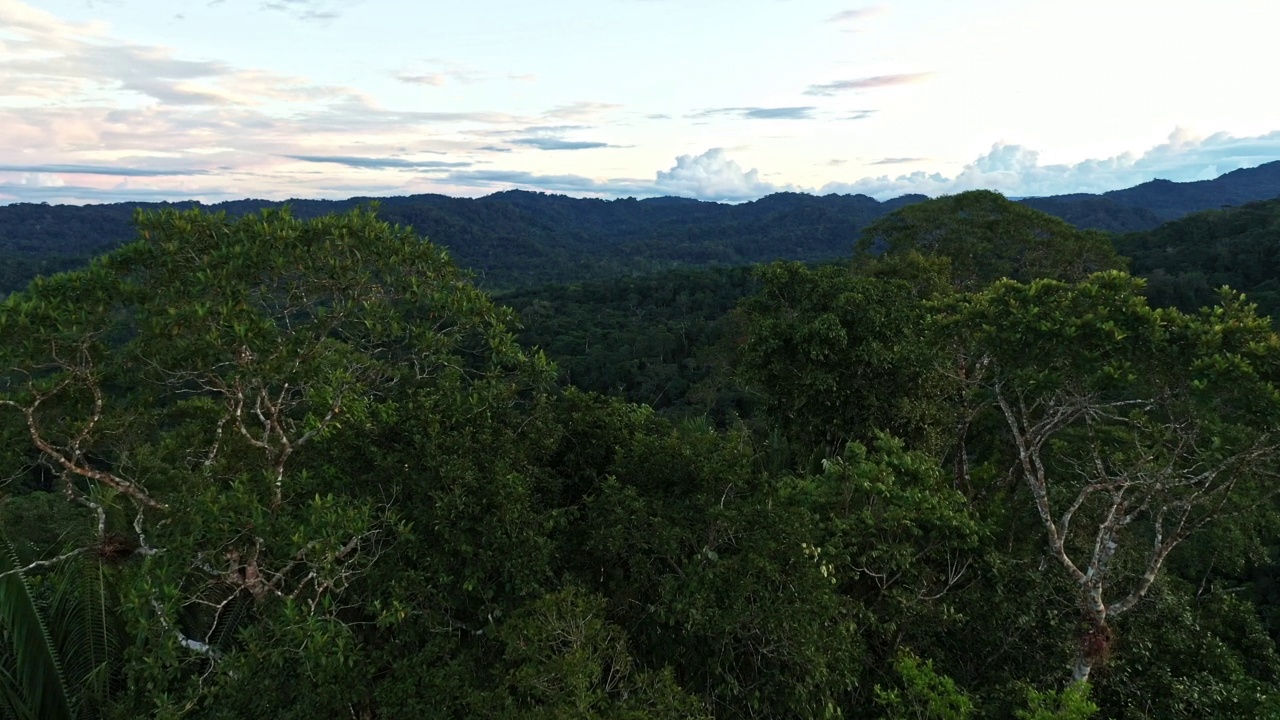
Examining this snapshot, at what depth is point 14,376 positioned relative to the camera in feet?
19.4

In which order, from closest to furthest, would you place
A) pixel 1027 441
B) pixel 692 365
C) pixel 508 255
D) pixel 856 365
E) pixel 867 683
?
pixel 867 683 → pixel 1027 441 → pixel 856 365 → pixel 692 365 → pixel 508 255

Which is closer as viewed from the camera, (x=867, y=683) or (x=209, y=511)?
(x=209, y=511)

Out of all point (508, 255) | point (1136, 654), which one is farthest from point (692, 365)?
point (508, 255)

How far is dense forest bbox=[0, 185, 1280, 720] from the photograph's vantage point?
5254 mm

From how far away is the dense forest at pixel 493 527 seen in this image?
5.25m

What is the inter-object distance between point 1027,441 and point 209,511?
28.1ft

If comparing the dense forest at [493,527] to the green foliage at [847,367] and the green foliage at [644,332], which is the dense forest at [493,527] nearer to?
the green foliage at [847,367]

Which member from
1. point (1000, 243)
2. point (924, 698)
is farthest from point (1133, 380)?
point (1000, 243)

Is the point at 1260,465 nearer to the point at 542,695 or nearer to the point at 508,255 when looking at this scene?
the point at 542,695

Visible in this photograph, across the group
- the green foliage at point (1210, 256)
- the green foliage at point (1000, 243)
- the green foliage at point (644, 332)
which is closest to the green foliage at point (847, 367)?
the green foliage at point (1000, 243)

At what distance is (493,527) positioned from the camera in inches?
220

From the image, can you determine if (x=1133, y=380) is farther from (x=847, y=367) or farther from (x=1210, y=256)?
(x=1210, y=256)

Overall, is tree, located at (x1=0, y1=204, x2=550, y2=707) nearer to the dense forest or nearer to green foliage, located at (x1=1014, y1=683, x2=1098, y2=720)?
the dense forest

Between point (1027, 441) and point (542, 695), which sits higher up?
point (1027, 441)
